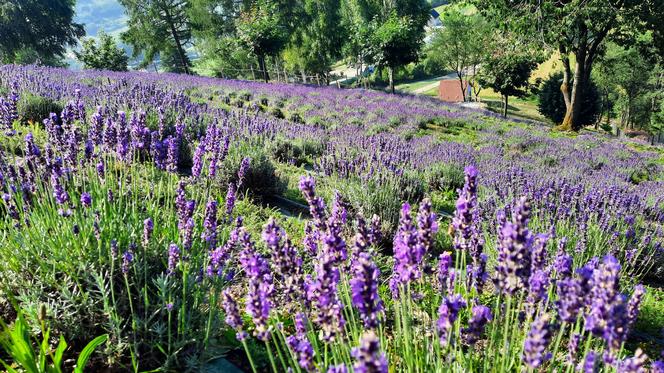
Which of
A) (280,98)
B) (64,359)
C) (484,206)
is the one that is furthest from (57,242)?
(280,98)

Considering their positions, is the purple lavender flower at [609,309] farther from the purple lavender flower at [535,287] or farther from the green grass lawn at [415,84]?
the green grass lawn at [415,84]

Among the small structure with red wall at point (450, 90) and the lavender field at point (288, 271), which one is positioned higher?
the small structure with red wall at point (450, 90)

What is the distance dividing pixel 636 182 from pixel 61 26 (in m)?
41.5

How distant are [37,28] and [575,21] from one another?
37970mm

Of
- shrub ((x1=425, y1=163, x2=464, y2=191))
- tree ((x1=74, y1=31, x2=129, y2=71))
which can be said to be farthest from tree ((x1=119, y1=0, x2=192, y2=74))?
shrub ((x1=425, y1=163, x2=464, y2=191))

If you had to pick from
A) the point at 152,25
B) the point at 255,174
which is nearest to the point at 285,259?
the point at 255,174

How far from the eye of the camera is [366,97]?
56.6 ft

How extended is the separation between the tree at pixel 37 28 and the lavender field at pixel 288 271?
1320 inches

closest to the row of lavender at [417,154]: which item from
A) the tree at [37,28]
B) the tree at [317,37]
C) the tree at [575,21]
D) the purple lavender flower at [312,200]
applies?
the purple lavender flower at [312,200]

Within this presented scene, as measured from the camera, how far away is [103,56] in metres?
29.7

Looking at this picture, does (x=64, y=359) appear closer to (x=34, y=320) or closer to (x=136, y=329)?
(x=34, y=320)

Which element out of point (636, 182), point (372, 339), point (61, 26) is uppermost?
point (61, 26)

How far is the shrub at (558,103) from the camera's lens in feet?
86.1

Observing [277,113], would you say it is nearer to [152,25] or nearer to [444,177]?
[444,177]
